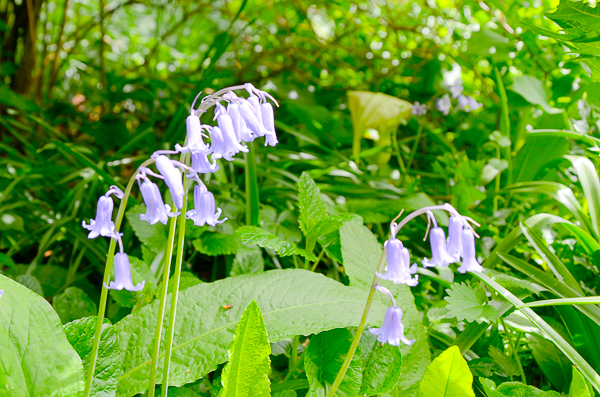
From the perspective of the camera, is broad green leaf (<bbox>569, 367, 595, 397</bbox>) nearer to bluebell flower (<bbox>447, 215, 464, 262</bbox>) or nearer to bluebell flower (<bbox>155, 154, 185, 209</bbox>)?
bluebell flower (<bbox>447, 215, 464, 262</bbox>)

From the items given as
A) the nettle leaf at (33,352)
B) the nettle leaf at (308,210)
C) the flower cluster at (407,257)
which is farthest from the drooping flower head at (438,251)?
the nettle leaf at (33,352)

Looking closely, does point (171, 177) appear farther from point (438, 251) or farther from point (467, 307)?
point (467, 307)

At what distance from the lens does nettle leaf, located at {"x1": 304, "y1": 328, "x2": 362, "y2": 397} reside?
95 cm

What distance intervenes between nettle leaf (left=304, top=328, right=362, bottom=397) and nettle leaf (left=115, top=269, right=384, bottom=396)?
0.16 ft

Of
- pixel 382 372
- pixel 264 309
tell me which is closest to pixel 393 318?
pixel 382 372

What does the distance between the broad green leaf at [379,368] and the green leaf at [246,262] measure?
43 cm

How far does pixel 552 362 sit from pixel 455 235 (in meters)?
0.76

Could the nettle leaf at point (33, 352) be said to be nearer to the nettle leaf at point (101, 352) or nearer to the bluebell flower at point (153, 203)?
the nettle leaf at point (101, 352)

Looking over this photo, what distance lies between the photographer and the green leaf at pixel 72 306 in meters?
1.25

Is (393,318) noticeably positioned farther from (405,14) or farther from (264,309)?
(405,14)

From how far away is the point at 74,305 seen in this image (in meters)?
1.26

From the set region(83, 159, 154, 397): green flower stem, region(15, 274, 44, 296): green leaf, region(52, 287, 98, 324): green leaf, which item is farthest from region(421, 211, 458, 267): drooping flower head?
region(15, 274, 44, 296): green leaf

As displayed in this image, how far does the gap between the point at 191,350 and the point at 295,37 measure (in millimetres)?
2840

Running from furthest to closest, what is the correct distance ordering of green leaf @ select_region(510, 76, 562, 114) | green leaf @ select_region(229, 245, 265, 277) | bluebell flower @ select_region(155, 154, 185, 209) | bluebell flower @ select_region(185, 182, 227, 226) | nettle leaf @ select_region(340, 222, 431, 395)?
1. green leaf @ select_region(510, 76, 562, 114)
2. green leaf @ select_region(229, 245, 265, 277)
3. nettle leaf @ select_region(340, 222, 431, 395)
4. bluebell flower @ select_region(185, 182, 227, 226)
5. bluebell flower @ select_region(155, 154, 185, 209)
